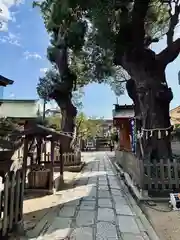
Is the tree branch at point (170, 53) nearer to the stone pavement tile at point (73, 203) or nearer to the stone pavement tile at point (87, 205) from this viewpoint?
the stone pavement tile at point (87, 205)

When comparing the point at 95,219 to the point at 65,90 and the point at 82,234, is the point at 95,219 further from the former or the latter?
the point at 65,90

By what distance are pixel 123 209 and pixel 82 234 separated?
182 cm

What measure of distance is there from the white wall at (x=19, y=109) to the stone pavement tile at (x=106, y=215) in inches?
836

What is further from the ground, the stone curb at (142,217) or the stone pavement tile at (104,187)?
the stone pavement tile at (104,187)

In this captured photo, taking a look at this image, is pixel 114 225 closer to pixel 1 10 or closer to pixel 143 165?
pixel 143 165

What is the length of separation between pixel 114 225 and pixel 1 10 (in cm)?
501

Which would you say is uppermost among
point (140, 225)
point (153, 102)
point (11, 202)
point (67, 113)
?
point (67, 113)

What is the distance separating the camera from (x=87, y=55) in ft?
49.8

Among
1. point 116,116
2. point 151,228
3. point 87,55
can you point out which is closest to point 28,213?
point 151,228

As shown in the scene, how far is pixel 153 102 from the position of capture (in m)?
7.80

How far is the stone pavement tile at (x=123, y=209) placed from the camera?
5.17m

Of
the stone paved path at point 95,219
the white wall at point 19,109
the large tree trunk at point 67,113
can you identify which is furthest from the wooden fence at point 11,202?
the white wall at point 19,109

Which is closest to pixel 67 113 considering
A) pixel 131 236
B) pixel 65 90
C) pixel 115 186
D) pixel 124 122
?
pixel 65 90

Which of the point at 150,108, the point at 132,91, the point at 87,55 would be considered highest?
the point at 87,55
